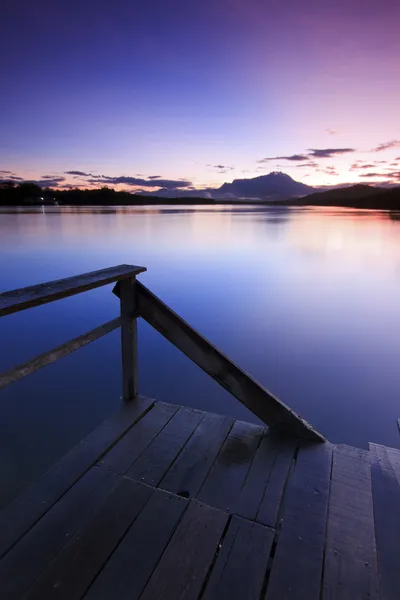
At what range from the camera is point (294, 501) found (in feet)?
8.14

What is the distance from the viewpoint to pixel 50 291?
230cm

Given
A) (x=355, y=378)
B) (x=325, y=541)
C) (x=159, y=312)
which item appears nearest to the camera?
(x=325, y=541)

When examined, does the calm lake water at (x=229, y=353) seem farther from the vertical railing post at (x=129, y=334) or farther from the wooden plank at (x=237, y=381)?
the wooden plank at (x=237, y=381)

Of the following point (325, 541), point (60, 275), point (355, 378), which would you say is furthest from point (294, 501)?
point (60, 275)

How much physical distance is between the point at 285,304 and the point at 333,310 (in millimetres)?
1735

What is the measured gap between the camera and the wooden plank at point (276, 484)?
2.35 m

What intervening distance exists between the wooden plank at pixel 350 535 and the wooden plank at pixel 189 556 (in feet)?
2.19

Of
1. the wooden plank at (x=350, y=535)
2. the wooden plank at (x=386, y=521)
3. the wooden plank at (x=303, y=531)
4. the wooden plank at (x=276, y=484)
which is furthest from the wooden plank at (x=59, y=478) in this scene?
the wooden plank at (x=386, y=521)

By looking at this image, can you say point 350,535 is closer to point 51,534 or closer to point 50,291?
point 51,534

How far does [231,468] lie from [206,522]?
22.5 inches

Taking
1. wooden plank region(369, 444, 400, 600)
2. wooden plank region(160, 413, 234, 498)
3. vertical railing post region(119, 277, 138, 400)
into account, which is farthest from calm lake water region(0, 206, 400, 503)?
wooden plank region(369, 444, 400, 600)

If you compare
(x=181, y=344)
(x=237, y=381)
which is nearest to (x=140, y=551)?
(x=237, y=381)

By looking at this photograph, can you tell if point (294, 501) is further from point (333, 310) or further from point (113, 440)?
point (333, 310)

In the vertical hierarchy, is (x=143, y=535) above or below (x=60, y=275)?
above
